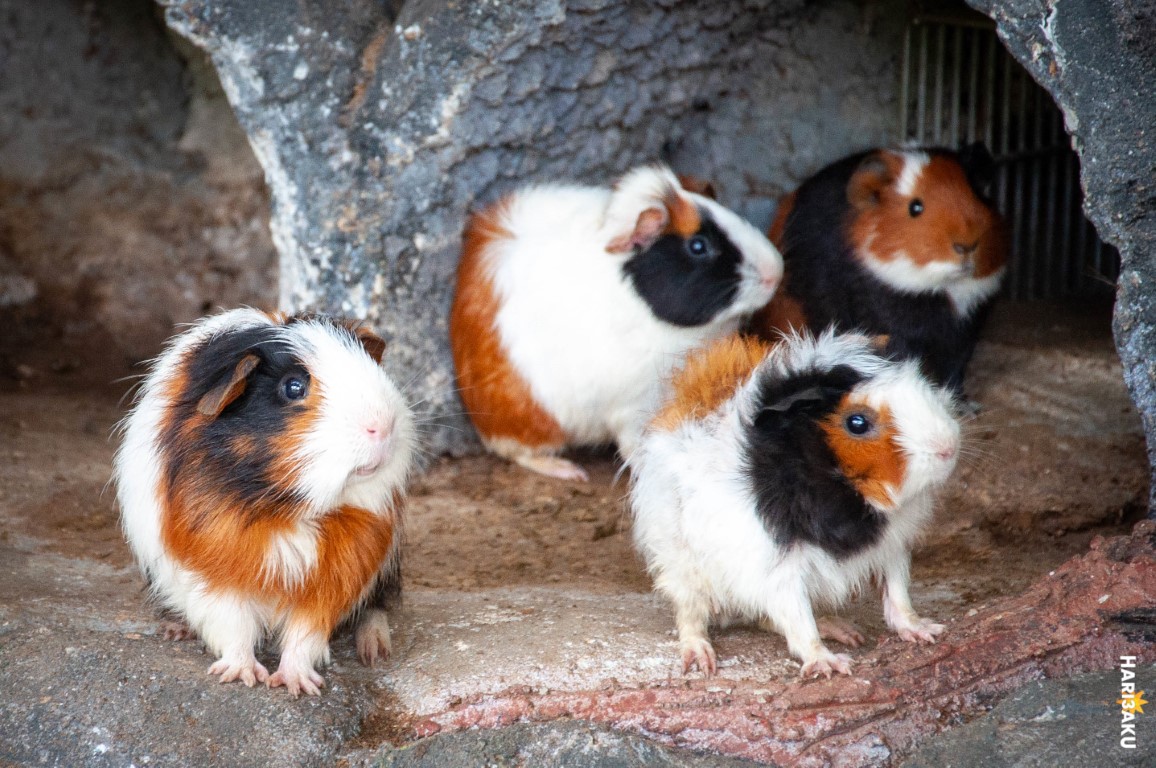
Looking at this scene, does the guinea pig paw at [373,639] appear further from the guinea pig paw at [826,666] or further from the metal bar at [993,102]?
the metal bar at [993,102]

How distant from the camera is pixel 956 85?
5422mm

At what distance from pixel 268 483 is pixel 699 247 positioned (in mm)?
2034

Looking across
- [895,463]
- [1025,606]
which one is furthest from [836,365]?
[1025,606]

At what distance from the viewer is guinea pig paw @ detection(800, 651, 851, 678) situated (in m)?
2.79

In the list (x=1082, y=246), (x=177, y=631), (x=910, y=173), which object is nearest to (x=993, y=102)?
(x=1082, y=246)

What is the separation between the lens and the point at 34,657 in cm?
283

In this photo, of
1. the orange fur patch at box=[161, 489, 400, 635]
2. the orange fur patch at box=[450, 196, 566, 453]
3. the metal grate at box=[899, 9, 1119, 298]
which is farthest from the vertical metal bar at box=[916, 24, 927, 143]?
the orange fur patch at box=[161, 489, 400, 635]

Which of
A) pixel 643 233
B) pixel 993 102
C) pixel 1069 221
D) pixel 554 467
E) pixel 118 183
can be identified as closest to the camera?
pixel 643 233

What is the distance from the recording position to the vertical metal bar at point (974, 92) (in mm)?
5350

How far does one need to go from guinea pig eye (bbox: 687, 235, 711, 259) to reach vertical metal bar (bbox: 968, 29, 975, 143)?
6.23 feet

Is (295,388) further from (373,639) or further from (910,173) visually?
(910,173)

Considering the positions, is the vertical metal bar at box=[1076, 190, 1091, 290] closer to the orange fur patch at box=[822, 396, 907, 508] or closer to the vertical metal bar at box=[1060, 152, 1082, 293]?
the vertical metal bar at box=[1060, 152, 1082, 293]

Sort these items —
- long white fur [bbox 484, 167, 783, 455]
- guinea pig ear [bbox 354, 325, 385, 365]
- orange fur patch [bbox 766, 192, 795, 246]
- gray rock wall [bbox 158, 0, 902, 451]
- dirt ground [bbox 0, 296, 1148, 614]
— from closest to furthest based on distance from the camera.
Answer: guinea pig ear [bbox 354, 325, 385, 365] → dirt ground [bbox 0, 296, 1148, 614] → gray rock wall [bbox 158, 0, 902, 451] → long white fur [bbox 484, 167, 783, 455] → orange fur patch [bbox 766, 192, 795, 246]

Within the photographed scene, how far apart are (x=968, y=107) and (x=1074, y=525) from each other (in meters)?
2.31
